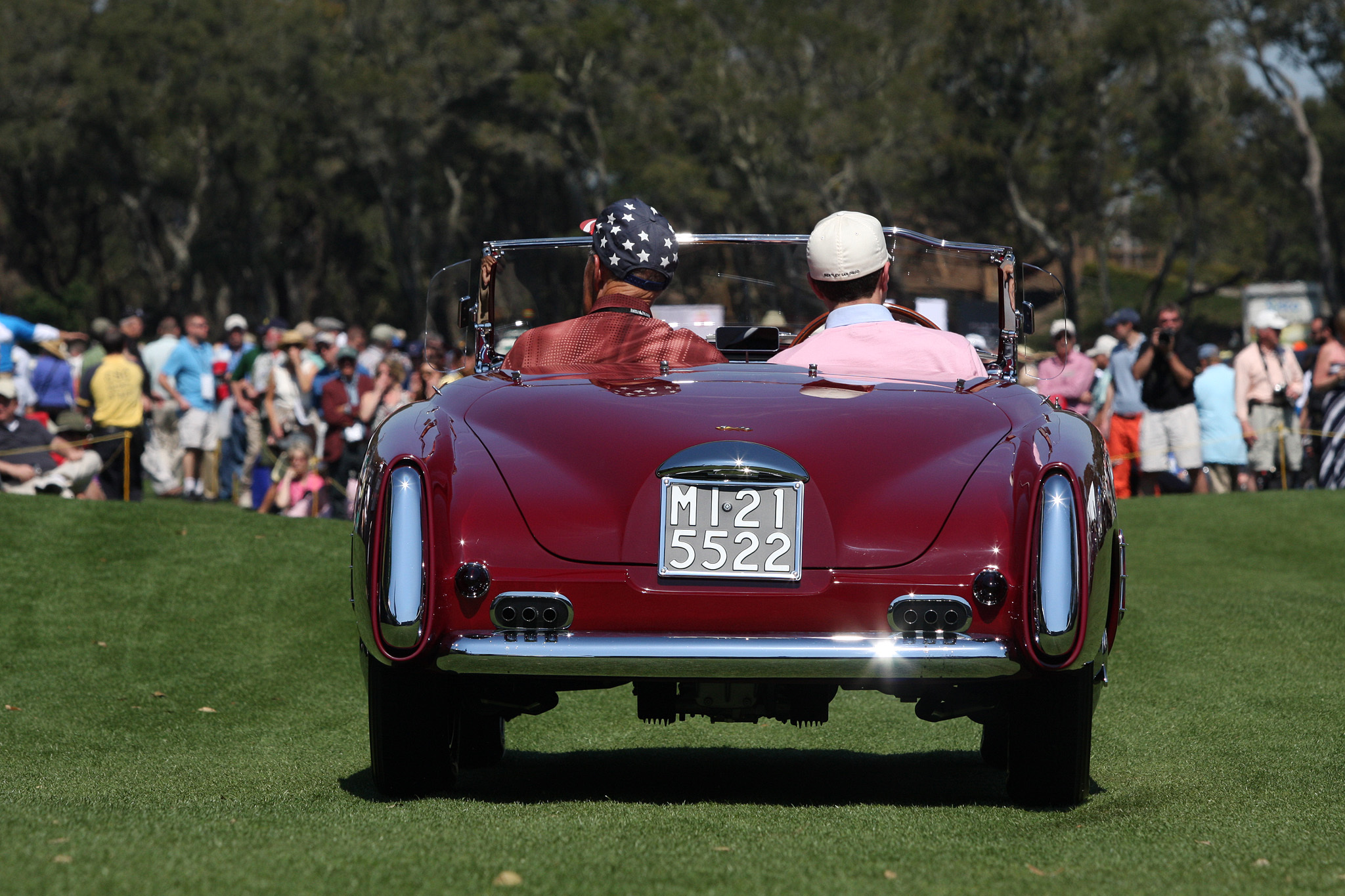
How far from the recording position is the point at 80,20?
47.2 meters

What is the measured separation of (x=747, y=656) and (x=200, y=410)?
1446 cm

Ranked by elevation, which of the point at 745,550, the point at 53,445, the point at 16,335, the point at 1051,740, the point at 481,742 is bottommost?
the point at 481,742

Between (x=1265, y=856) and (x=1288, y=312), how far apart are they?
3843 centimetres

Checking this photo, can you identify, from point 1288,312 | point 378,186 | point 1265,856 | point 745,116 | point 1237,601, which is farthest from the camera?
point 378,186

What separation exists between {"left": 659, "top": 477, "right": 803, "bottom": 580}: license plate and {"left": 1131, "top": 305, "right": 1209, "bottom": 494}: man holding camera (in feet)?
34.0

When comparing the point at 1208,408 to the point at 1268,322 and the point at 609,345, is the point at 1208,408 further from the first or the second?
the point at 609,345

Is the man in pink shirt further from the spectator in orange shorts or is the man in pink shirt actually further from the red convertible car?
the spectator in orange shorts

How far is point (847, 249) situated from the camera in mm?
4785

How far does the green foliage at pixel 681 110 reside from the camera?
4334 centimetres

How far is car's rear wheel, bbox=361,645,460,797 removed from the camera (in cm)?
412

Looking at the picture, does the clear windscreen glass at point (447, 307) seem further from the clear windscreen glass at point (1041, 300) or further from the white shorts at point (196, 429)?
the white shorts at point (196, 429)

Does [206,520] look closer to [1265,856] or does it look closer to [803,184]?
[1265,856]

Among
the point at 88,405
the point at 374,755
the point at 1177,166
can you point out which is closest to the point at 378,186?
the point at 1177,166

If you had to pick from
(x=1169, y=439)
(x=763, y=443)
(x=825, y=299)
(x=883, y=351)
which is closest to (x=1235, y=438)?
(x=1169, y=439)
